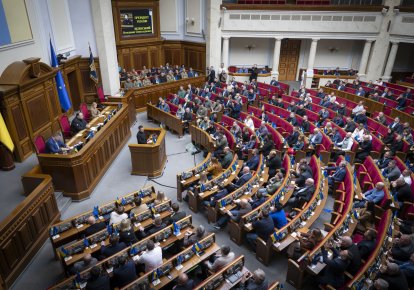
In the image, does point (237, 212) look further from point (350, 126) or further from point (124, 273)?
point (350, 126)

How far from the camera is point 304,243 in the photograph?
17.8ft

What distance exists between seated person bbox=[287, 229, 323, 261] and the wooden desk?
17.1 feet

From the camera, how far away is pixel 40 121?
9.49 metres

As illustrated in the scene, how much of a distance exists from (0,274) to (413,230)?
7639mm

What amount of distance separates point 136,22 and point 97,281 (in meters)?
15.5

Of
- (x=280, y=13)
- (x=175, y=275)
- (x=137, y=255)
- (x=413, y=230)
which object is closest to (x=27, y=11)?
(x=137, y=255)

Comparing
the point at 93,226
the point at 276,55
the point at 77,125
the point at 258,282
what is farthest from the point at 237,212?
the point at 276,55

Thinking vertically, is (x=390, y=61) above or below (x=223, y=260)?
above

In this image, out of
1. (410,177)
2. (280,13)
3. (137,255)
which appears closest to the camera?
(137,255)

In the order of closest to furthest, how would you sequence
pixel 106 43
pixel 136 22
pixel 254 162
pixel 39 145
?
pixel 39 145, pixel 254 162, pixel 106 43, pixel 136 22

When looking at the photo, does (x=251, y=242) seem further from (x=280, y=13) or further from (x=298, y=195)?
(x=280, y=13)

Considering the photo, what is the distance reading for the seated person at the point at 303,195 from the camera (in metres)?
6.87

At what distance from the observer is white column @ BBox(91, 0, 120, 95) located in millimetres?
12836

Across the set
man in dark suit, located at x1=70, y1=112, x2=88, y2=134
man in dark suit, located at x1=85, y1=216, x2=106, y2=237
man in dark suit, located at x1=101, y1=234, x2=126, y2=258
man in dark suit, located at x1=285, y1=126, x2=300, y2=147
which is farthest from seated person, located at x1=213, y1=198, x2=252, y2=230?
man in dark suit, located at x1=70, y1=112, x2=88, y2=134
